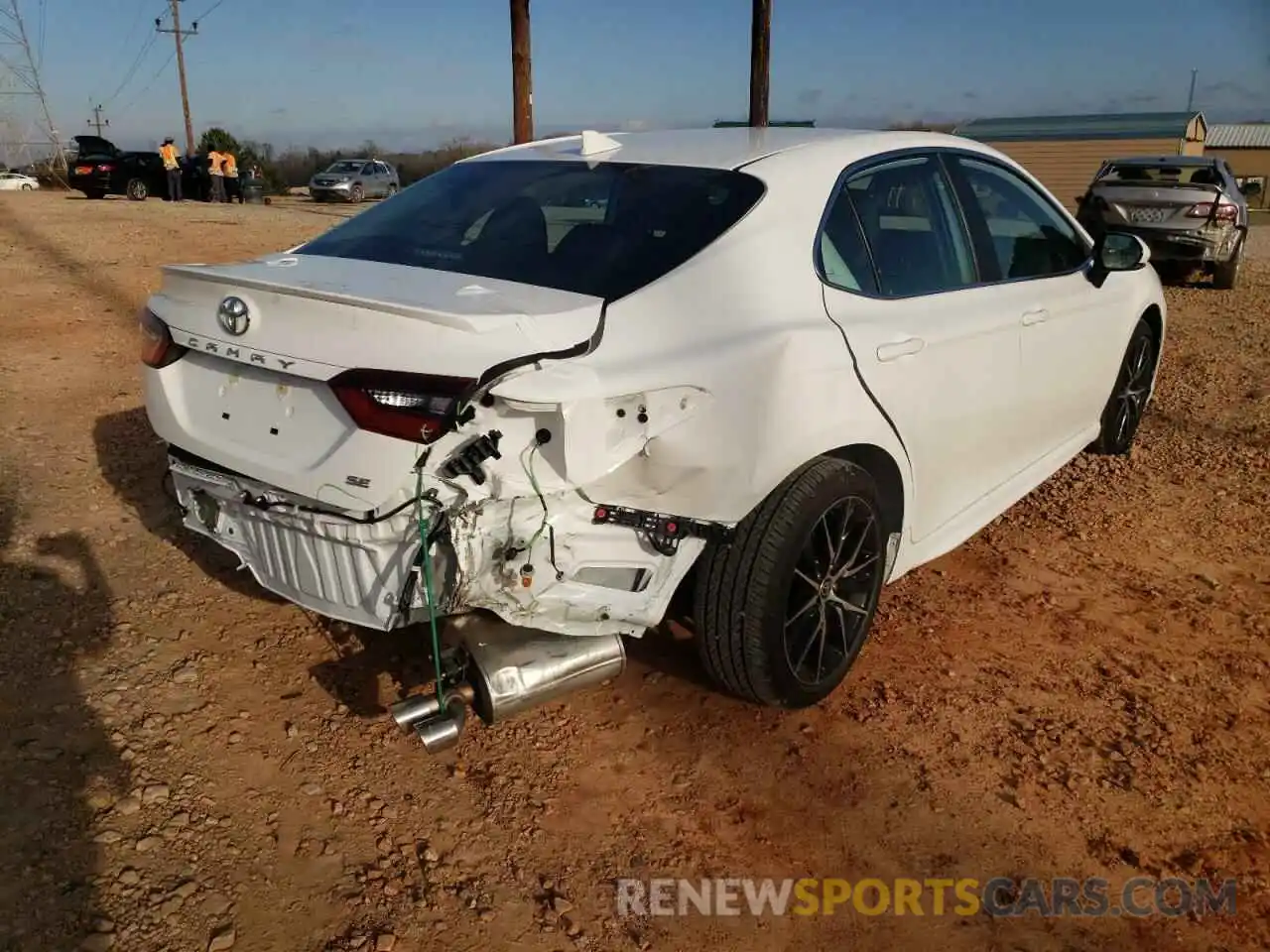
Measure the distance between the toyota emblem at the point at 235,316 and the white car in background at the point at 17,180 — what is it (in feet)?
134

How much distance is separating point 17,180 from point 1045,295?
154ft

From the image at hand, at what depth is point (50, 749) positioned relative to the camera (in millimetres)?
2867

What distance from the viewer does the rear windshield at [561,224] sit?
2.83m

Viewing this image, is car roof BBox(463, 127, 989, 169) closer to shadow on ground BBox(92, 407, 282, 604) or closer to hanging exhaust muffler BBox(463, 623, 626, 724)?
hanging exhaust muffler BBox(463, 623, 626, 724)

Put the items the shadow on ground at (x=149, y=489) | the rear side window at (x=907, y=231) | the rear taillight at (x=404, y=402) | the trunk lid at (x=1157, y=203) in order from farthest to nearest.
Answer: the trunk lid at (x=1157, y=203)
the shadow on ground at (x=149, y=489)
the rear side window at (x=907, y=231)
the rear taillight at (x=404, y=402)

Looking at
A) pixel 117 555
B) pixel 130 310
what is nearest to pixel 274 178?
pixel 130 310

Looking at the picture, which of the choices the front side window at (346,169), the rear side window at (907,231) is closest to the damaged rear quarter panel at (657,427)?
the rear side window at (907,231)

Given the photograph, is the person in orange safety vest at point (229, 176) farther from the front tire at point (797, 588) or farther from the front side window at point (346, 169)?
the front tire at point (797, 588)

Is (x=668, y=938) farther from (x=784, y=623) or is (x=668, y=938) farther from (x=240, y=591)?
(x=240, y=591)

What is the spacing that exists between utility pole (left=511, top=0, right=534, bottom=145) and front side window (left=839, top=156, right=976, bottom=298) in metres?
10.2

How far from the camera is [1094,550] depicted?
14.4ft

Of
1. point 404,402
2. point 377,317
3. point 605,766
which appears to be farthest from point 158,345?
point 605,766

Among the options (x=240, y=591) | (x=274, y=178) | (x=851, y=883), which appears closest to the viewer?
(x=851, y=883)

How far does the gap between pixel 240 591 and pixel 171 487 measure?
0.70 metres
